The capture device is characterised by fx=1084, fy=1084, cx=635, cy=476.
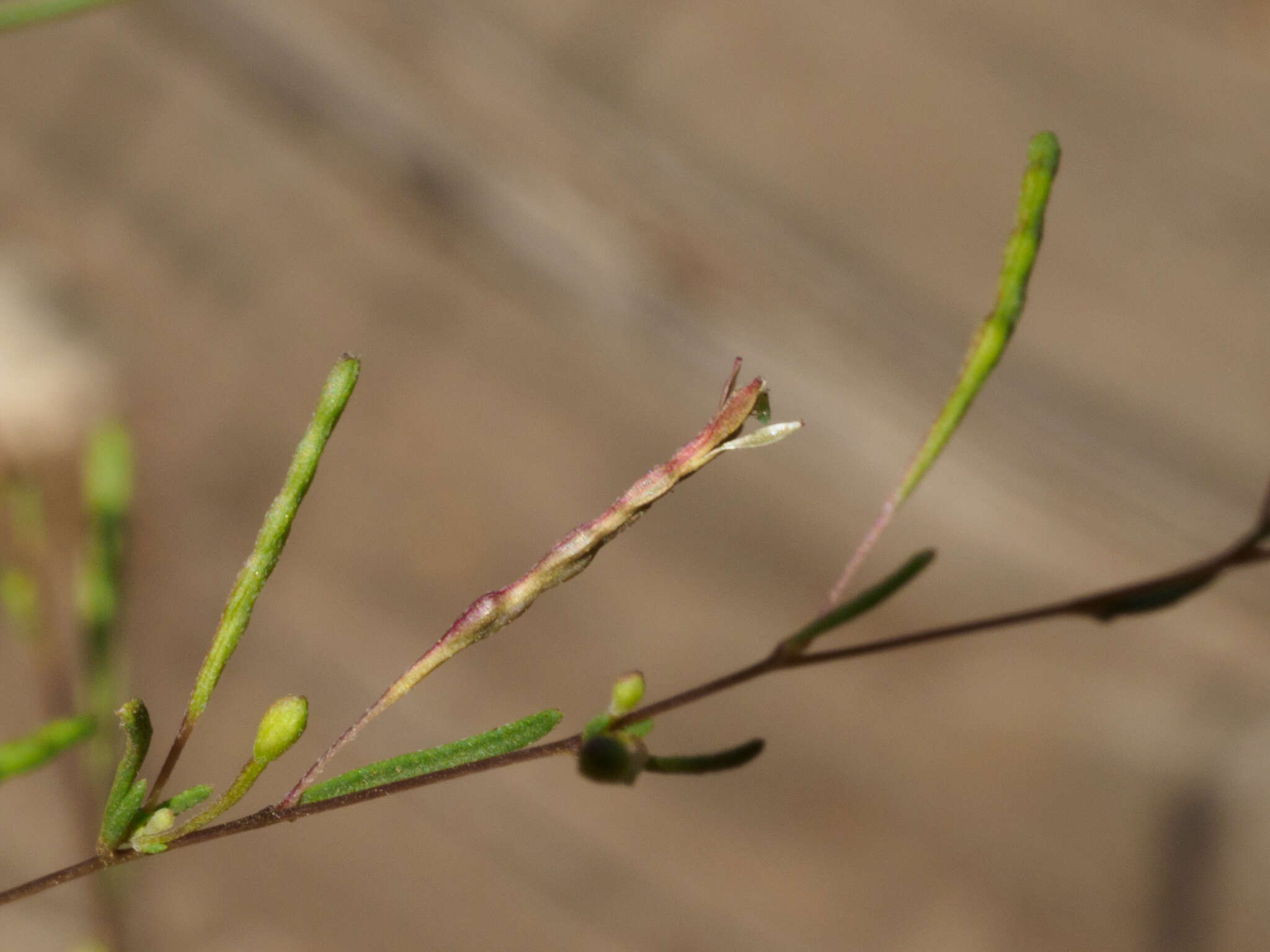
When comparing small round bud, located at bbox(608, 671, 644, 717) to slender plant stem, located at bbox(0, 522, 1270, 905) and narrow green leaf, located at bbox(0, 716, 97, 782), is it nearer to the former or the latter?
slender plant stem, located at bbox(0, 522, 1270, 905)

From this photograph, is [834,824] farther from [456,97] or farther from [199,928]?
[456,97]

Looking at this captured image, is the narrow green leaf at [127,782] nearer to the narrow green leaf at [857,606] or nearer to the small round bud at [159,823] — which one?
the small round bud at [159,823]

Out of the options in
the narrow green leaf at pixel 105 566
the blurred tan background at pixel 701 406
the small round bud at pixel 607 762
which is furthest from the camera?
the blurred tan background at pixel 701 406

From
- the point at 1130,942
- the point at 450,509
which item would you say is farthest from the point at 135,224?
the point at 1130,942

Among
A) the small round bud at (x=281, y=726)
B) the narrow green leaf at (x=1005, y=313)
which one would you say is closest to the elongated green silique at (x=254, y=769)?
the small round bud at (x=281, y=726)

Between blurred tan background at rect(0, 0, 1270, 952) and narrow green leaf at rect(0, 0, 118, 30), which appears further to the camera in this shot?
blurred tan background at rect(0, 0, 1270, 952)

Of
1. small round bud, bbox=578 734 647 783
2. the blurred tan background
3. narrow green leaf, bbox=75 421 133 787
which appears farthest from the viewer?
the blurred tan background

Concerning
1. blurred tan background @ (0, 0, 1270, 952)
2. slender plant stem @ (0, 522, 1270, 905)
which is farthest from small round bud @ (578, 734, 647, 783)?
blurred tan background @ (0, 0, 1270, 952)
